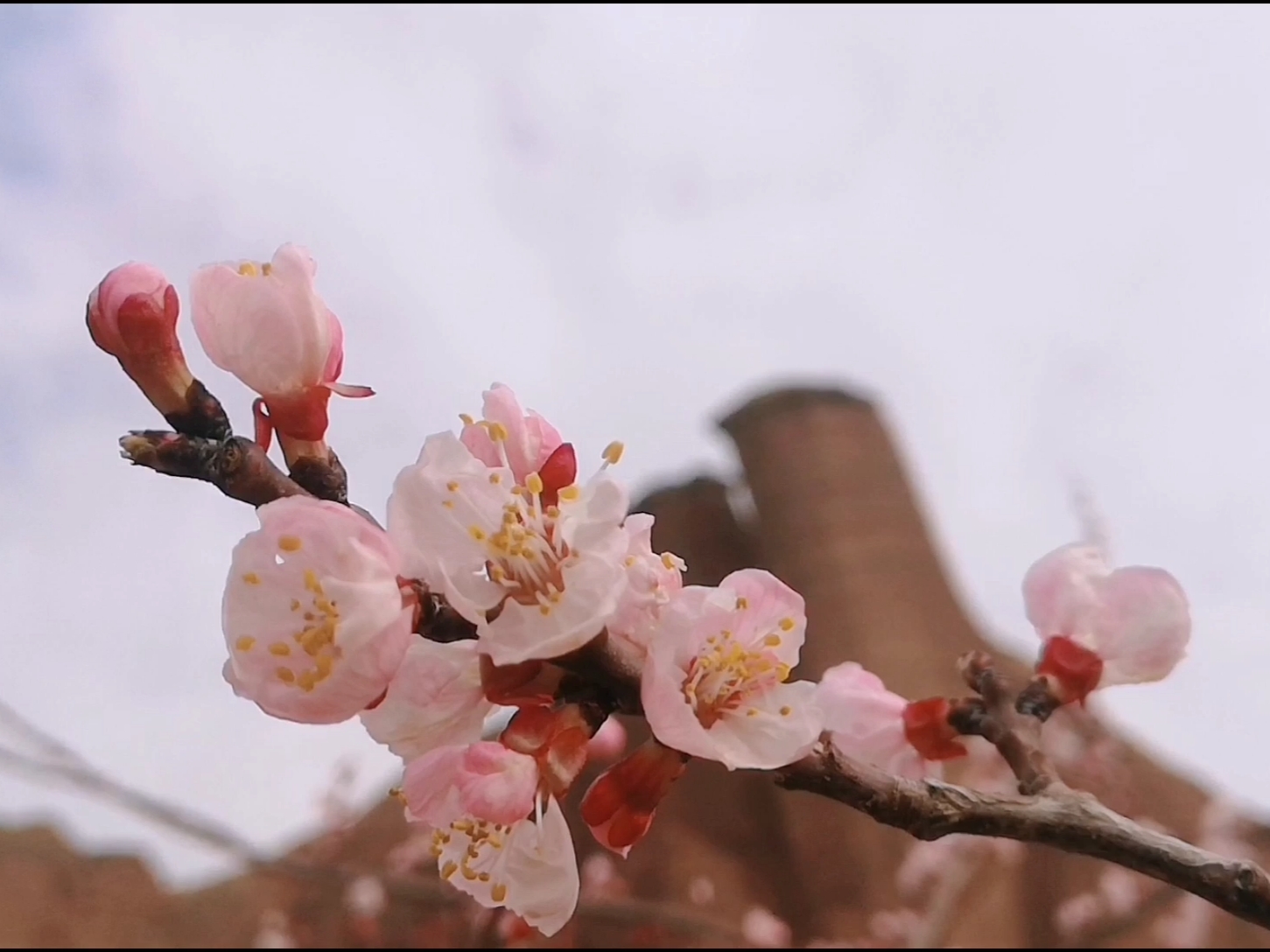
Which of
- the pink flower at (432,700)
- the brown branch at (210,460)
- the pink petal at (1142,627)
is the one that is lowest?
the pink petal at (1142,627)

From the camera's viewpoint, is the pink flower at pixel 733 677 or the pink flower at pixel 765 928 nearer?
the pink flower at pixel 733 677

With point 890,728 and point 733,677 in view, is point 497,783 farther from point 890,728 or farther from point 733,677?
point 890,728

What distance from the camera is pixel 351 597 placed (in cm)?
25

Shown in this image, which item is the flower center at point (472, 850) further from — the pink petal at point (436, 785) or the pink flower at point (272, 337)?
the pink flower at point (272, 337)

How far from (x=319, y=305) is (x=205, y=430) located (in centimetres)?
5

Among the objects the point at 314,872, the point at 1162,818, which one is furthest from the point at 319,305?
the point at 1162,818

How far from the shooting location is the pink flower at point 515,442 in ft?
1.00

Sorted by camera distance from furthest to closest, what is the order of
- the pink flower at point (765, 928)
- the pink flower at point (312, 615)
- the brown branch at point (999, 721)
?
1. the pink flower at point (765, 928)
2. the brown branch at point (999, 721)
3. the pink flower at point (312, 615)

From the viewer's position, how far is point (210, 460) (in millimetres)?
268

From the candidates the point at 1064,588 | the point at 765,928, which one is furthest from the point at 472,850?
the point at 765,928

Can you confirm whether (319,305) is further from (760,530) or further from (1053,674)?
(760,530)

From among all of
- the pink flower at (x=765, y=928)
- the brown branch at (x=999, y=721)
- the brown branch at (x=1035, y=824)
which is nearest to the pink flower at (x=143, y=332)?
the brown branch at (x=1035, y=824)

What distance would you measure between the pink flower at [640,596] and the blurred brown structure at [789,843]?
118 centimetres

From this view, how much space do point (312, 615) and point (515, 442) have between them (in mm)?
86
